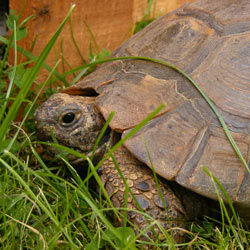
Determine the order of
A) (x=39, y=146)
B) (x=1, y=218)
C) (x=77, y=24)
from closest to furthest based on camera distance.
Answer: (x=1, y=218) → (x=39, y=146) → (x=77, y=24)

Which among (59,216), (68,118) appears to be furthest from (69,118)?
(59,216)

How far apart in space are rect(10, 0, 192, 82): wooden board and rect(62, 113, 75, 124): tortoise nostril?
0.84 meters

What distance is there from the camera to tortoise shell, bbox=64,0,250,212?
208 cm

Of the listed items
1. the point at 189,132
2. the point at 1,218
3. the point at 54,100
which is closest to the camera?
the point at 1,218

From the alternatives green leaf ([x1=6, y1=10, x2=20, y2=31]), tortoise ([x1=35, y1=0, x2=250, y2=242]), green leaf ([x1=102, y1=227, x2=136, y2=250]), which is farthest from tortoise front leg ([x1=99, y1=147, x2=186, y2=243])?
green leaf ([x1=6, y1=10, x2=20, y2=31])

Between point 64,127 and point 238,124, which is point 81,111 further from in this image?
point 238,124

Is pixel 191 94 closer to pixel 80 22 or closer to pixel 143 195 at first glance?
pixel 143 195

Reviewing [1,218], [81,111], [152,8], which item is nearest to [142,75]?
[81,111]

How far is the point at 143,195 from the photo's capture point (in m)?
2.13

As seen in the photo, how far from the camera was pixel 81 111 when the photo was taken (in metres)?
2.39

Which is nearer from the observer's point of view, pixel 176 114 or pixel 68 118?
pixel 176 114

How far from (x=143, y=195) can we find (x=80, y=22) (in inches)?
62.7

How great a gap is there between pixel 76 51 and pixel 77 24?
0.65ft

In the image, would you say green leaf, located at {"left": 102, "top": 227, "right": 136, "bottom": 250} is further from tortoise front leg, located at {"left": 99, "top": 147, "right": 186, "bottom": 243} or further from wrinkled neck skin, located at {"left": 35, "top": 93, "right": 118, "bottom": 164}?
wrinkled neck skin, located at {"left": 35, "top": 93, "right": 118, "bottom": 164}
